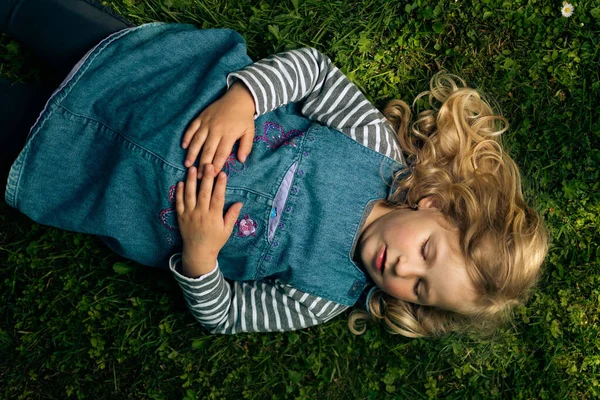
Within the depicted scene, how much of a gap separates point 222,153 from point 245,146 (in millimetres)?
118

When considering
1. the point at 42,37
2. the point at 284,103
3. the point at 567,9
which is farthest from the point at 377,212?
the point at 42,37

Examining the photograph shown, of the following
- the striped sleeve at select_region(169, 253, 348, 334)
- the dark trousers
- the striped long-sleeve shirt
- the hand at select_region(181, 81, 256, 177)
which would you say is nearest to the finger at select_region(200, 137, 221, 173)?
the hand at select_region(181, 81, 256, 177)

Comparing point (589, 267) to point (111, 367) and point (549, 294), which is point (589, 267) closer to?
point (549, 294)

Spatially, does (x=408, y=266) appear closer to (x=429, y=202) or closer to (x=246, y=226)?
(x=429, y=202)

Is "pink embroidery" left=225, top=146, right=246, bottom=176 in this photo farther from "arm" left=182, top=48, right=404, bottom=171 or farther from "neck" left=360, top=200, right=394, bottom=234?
"neck" left=360, top=200, right=394, bottom=234

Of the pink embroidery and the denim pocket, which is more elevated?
the pink embroidery

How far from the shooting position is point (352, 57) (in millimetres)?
3338

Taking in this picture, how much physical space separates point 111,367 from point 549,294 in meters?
2.59

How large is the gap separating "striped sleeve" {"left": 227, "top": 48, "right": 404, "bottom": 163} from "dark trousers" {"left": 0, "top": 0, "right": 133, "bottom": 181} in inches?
30.4

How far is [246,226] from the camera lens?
275 cm

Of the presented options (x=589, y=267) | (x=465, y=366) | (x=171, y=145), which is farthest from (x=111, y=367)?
(x=589, y=267)

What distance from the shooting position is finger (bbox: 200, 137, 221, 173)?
101 inches

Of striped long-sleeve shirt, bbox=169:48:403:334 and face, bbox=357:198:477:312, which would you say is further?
striped long-sleeve shirt, bbox=169:48:403:334

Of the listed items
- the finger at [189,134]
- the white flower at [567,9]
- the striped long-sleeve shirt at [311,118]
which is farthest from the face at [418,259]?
the white flower at [567,9]
